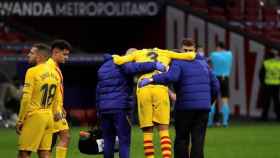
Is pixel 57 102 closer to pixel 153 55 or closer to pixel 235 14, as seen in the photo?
pixel 153 55

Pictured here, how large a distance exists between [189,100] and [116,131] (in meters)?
1.29

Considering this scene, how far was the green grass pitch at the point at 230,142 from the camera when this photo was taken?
19.5 metres

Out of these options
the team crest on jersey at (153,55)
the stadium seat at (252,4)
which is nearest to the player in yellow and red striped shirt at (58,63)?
the team crest on jersey at (153,55)

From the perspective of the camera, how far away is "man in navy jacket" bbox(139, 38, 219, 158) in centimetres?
1587

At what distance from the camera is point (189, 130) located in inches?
636

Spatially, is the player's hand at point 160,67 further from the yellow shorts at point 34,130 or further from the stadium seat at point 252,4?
the stadium seat at point 252,4

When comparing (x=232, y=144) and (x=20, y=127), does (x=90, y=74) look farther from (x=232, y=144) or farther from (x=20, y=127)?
(x=20, y=127)

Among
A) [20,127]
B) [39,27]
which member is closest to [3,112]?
[39,27]

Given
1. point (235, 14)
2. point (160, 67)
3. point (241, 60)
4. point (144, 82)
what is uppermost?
point (235, 14)

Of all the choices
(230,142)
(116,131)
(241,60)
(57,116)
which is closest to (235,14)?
(241,60)

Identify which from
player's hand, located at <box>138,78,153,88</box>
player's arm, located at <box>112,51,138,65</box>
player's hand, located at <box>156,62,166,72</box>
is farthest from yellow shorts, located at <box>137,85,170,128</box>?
player's arm, located at <box>112,51,138,65</box>

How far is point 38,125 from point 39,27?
21.2m

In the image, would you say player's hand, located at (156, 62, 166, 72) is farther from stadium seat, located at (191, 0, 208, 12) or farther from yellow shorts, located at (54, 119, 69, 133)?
stadium seat, located at (191, 0, 208, 12)

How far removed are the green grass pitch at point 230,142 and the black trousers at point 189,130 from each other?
2967 millimetres
